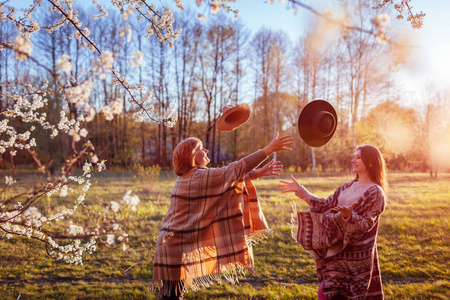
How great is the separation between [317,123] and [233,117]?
90cm

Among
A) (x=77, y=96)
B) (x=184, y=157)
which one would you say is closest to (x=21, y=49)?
(x=77, y=96)

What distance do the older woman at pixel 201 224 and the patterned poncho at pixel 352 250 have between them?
757mm

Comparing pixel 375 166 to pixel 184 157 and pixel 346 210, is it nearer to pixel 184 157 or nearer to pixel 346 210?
pixel 346 210

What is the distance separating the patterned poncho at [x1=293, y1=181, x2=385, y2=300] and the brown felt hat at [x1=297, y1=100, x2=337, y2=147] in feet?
2.44

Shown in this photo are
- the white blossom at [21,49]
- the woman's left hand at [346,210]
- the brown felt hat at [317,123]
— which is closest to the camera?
the white blossom at [21,49]

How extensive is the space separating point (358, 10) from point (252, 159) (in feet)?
66.5

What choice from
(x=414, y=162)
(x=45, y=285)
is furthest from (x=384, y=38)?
(x=414, y=162)

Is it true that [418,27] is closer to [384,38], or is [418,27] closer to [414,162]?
[384,38]

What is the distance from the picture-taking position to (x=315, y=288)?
15.5ft

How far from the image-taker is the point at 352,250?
2902 millimetres

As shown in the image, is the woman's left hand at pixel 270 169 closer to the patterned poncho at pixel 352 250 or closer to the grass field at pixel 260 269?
the patterned poncho at pixel 352 250

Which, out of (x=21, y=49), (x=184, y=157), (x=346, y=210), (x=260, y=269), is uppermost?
(x=21, y=49)

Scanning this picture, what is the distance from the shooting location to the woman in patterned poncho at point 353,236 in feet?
9.26

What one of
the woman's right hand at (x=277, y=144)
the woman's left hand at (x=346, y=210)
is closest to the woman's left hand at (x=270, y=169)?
the woman's right hand at (x=277, y=144)
